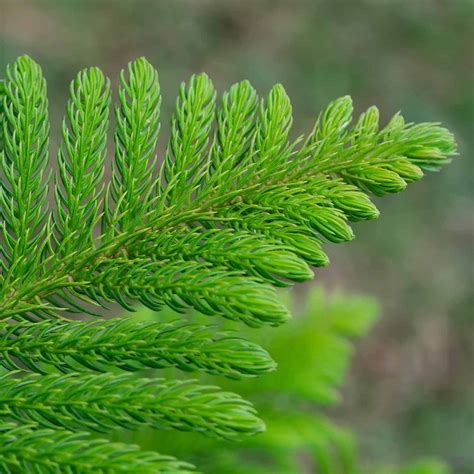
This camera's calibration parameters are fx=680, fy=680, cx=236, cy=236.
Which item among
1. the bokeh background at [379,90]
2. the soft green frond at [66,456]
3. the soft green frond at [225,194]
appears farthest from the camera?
the bokeh background at [379,90]

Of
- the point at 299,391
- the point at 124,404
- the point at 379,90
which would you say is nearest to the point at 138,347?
the point at 124,404

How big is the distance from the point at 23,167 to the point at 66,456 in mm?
346

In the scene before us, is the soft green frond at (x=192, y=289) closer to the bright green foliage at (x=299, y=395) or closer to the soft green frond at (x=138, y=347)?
the soft green frond at (x=138, y=347)

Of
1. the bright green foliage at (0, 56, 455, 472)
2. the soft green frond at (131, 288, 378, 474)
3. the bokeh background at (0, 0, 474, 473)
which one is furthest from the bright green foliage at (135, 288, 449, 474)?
the bokeh background at (0, 0, 474, 473)

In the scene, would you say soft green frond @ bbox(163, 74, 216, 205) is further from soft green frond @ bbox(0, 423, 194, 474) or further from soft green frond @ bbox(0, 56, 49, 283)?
soft green frond @ bbox(0, 423, 194, 474)

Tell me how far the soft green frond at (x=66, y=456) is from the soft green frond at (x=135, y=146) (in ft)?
0.87

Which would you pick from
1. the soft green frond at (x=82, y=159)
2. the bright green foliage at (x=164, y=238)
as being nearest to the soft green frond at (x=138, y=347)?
the bright green foliage at (x=164, y=238)

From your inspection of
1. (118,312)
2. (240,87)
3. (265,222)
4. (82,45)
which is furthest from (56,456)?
(82,45)

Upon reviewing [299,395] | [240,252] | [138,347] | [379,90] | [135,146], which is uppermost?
[379,90]

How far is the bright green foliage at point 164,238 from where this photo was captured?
2.28ft

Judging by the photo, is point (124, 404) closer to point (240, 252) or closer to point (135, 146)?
point (240, 252)

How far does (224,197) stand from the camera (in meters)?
0.81

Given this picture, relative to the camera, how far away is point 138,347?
0.72 meters

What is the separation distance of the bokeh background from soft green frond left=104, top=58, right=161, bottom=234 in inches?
122
